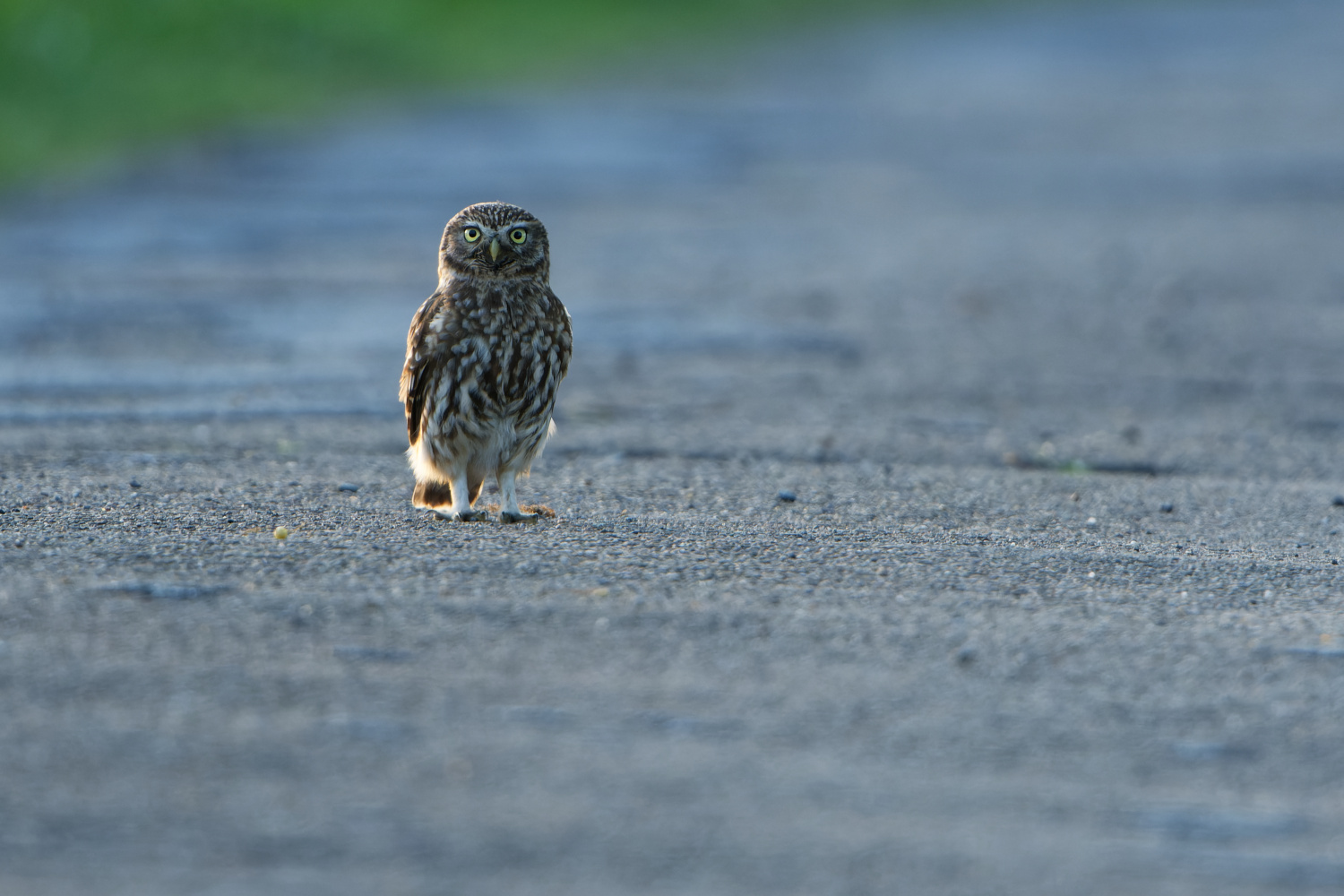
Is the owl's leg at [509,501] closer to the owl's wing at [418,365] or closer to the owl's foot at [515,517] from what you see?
the owl's foot at [515,517]

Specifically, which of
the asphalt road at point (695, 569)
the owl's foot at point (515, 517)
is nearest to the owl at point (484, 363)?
the owl's foot at point (515, 517)

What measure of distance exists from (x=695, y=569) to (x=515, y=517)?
0.90 m

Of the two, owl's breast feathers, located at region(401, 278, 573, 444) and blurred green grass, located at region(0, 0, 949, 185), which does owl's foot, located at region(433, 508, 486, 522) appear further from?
blurred green grass, located at region(0, 0, 949, 185)

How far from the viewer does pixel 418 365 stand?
5867 millimetres

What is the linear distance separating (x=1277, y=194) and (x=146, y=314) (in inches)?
→ 370

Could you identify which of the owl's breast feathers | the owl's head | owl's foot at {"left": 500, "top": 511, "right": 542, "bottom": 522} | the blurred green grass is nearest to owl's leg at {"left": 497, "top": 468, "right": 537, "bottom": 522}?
owl's foot at {"left": 500, "top": 511, "right": 542, "bottom": 522}

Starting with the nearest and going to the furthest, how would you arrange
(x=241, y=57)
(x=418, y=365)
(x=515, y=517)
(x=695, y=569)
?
(x=695, y=569) → (x=515, y=517) → (x=418, y=365) → (x=241, y=57)

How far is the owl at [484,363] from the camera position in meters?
5.79

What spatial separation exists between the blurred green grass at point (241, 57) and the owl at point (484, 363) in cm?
923

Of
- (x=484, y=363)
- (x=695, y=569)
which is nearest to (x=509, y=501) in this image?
(x=484, y=363)

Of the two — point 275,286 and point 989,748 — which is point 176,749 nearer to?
point 989,748

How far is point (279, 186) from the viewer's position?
1426 cm

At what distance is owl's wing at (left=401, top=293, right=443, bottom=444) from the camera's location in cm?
585

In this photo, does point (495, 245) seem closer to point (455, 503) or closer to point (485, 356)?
point (485, 356)
